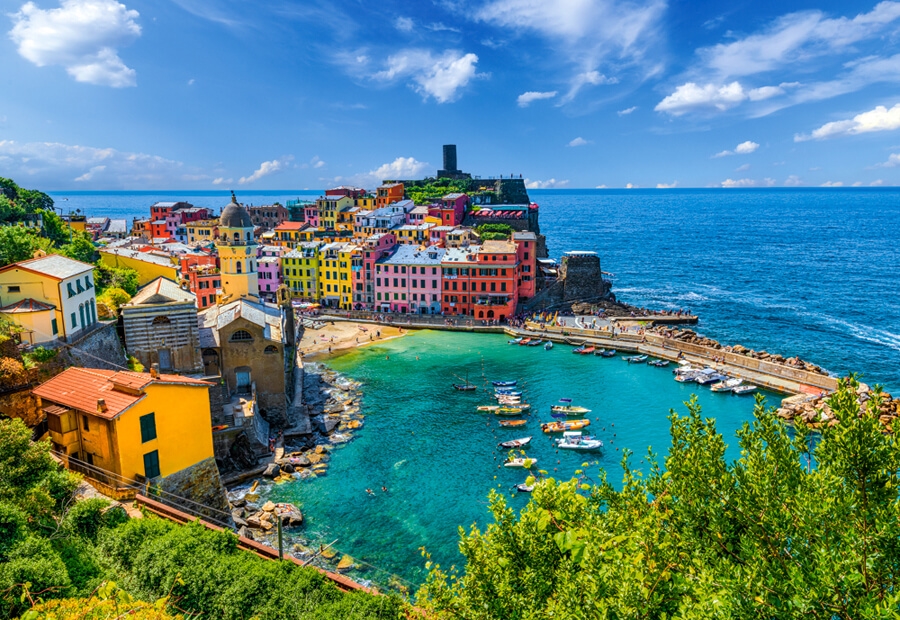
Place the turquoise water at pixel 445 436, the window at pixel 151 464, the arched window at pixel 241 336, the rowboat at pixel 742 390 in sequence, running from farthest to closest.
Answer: the rowboat at pixel 742 390 → the arched window at pixel 241 336 → the turquoise water at pixel 445 436 → the window at pixel 151 464

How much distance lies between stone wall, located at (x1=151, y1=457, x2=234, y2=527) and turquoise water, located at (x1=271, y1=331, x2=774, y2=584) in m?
5.51

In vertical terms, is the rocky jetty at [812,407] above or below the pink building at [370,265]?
below

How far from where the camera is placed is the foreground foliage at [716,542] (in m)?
9.23

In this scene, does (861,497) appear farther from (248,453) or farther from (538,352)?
(538,352)

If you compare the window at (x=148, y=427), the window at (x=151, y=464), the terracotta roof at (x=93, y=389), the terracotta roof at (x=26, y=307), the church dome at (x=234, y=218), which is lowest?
the window at (x=151, y=464)

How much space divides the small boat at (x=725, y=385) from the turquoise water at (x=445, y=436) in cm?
84

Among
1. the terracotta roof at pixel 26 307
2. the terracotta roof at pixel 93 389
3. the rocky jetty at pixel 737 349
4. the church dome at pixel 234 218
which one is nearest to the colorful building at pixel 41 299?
the terracotta roof at pixel 26 307

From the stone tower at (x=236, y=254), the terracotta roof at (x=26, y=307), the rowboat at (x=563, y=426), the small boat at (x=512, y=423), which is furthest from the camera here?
the stone tower at (x=236, y=254)

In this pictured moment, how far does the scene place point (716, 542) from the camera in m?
11.8

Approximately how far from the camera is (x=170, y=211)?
12244 centimetres

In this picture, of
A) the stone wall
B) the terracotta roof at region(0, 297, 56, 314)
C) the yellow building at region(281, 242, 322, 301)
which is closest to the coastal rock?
the stone wall

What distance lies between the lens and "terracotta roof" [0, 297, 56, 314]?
29420 mm

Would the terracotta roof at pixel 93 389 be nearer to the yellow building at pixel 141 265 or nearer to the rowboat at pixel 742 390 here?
the yellow building at pixel 141 265

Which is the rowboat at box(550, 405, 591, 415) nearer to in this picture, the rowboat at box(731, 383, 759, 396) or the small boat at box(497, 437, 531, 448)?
the small boat at box(497, 437, 531, 448)
